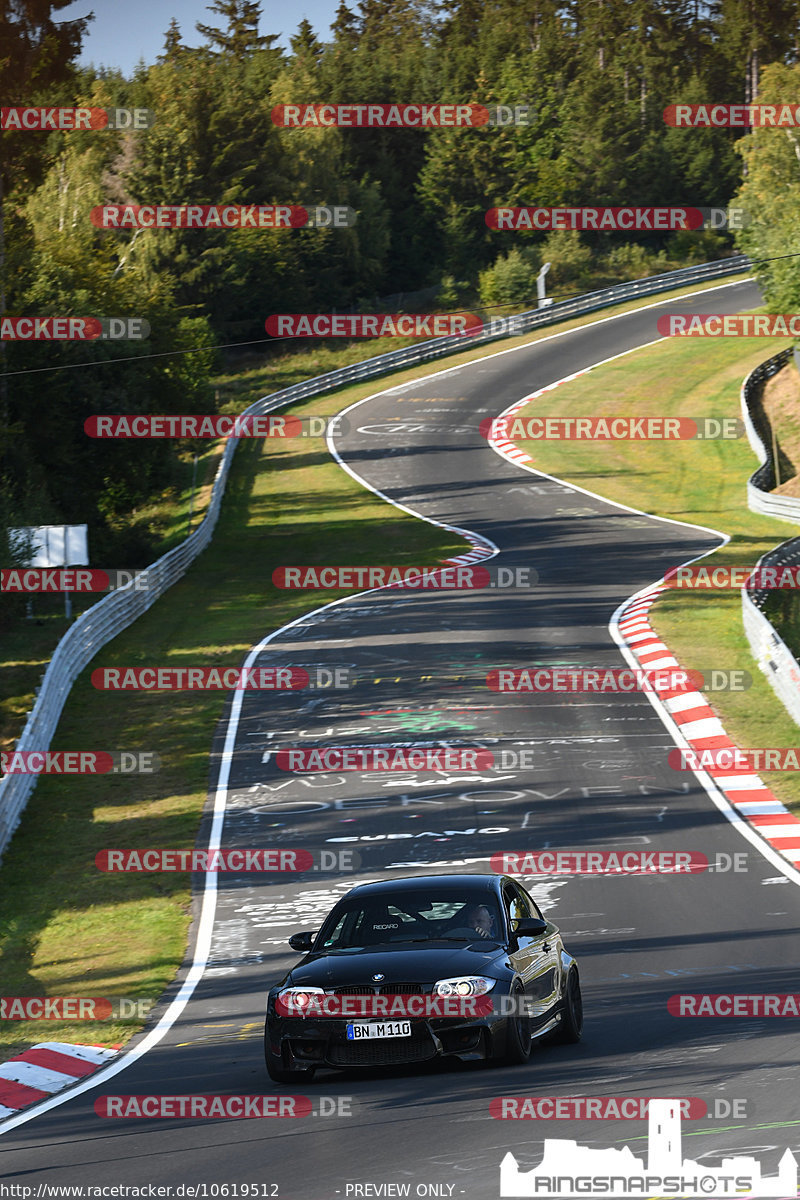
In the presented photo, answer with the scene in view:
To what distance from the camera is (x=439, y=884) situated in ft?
35.9

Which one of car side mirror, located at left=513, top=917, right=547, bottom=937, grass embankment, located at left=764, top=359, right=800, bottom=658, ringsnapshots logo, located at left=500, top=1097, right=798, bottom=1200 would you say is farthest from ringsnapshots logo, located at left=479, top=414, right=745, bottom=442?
ringsnapshots logo, located at left=500, top=1097, right=798, bottom=1200

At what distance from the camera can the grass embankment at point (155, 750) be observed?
52.0 feet

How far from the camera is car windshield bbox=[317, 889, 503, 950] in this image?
10.4 metres

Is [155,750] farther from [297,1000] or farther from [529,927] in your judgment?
[297,1000]

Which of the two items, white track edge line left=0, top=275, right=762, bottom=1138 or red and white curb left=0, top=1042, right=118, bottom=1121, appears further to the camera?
red and white curb left=0, top=1042, right=118, bottom=1121

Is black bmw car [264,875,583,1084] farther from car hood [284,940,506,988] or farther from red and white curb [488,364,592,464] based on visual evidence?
red and white curb [488,364,592,464]

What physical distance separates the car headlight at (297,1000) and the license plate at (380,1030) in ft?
1.08

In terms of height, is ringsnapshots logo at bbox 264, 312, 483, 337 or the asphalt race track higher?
ringsnapshots logo at bbox 264, 312, 483, 337

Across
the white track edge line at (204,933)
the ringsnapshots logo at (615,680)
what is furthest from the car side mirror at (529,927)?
the ringsnapshots logo at (615,680)

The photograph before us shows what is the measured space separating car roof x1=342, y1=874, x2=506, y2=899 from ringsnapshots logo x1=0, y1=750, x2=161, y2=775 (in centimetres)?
1351

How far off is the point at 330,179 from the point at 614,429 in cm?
4077

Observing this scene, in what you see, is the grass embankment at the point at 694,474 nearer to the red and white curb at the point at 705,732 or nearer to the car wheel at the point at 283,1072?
the red and white curb at the point at 705,732

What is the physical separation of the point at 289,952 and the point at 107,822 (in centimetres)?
724

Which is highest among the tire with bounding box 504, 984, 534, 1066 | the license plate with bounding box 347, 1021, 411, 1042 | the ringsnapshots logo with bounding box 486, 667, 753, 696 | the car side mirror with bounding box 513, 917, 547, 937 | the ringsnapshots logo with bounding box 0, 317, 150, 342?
the ringsnapshots logo with bounding box 0, 317, 150, 342
